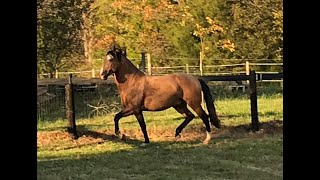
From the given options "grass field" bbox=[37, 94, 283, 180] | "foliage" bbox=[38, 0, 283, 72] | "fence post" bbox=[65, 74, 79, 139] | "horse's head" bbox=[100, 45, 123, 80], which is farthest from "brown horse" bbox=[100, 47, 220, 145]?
"foliage" bbox=[38, 0, 283, 72]

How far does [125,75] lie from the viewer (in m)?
7.53

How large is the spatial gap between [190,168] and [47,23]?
7578 mm

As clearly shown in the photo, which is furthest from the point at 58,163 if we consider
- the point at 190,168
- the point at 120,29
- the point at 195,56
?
the point at 195,56

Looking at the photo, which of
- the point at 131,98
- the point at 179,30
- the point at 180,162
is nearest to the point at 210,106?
the point at 131,98

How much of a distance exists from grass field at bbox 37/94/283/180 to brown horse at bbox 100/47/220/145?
471mm

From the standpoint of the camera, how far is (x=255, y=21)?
1861 centimetres

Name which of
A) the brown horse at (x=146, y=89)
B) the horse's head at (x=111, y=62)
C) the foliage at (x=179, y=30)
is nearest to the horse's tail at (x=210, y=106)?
the brown horse at (x=146, y=89)

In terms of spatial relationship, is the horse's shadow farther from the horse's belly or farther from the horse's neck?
the horse's neck

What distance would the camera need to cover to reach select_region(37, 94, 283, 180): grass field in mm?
4882

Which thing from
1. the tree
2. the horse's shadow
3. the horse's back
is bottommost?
the horse's shadow

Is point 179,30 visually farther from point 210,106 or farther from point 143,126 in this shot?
point 143,126

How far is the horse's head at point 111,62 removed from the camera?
7430mm
